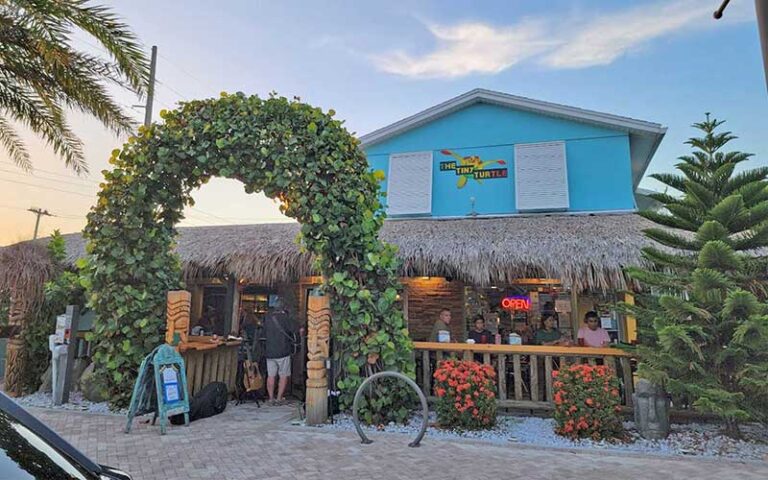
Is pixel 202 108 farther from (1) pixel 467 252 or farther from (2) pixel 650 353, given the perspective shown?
(2) pixel 650 353

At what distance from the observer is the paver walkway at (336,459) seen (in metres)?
4.68

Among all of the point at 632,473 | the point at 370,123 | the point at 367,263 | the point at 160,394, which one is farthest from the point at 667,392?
the point at 370,123

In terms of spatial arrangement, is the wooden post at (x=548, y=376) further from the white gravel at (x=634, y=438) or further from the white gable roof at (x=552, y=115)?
the white gable roof at (x=552, y=115)

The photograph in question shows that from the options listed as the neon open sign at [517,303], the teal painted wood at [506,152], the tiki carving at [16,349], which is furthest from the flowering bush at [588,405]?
the tiki carving at [16,349]

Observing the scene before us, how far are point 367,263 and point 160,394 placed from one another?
333cm

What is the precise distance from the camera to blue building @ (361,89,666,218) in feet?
36.2

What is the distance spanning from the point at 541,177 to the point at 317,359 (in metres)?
7.44

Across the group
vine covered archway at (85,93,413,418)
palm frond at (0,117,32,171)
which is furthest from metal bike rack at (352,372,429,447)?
palm frond at (0,117,32,171)

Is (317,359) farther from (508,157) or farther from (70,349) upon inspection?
(508,157)

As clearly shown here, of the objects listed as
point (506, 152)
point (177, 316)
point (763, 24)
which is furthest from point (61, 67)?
point (506, 152)

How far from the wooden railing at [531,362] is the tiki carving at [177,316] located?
370cm

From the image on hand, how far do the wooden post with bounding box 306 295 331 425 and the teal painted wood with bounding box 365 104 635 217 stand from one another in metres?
5.95

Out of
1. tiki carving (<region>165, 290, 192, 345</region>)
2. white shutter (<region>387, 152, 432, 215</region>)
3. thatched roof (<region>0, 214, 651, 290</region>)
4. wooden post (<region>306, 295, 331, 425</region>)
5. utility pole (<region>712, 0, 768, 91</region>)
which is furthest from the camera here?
white shutter (<region>387, 152, 432, 215</region>)

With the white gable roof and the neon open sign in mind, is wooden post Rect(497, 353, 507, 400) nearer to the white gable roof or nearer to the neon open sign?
the neon open sign
